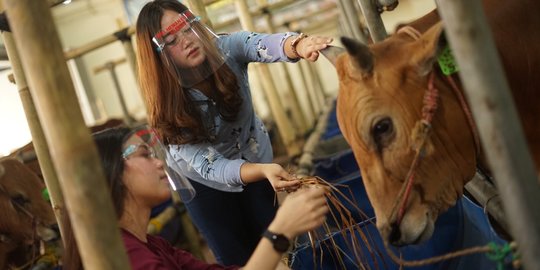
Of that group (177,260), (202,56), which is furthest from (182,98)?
(177,260)

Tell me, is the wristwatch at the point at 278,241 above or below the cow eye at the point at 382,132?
below

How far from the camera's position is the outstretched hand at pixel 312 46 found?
1912mm

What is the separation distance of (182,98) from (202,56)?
0.18m

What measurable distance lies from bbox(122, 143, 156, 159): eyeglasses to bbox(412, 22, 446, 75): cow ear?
906 millimetres

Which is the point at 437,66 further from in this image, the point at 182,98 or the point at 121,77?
the point at 121,77

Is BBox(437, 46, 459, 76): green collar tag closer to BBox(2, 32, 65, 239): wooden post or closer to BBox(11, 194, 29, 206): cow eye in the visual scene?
BBox(2, 32, 65, 239): wooden post

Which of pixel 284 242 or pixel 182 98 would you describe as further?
pixel 182 98

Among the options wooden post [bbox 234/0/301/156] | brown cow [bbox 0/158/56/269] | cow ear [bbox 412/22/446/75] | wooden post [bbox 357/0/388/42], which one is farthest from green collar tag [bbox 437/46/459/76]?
wooden post [bbox 234/0/301/156]

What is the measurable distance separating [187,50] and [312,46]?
1.66 feet

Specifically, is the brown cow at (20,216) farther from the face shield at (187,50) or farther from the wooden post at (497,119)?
the wooden post at (497,119)

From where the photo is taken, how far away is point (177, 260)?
1.95 metres

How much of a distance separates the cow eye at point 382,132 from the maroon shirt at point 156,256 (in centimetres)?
68

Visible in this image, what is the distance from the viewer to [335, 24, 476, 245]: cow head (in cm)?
158

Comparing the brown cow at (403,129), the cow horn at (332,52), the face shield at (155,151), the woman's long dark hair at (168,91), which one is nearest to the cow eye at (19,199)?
the face shield at (155,151)
